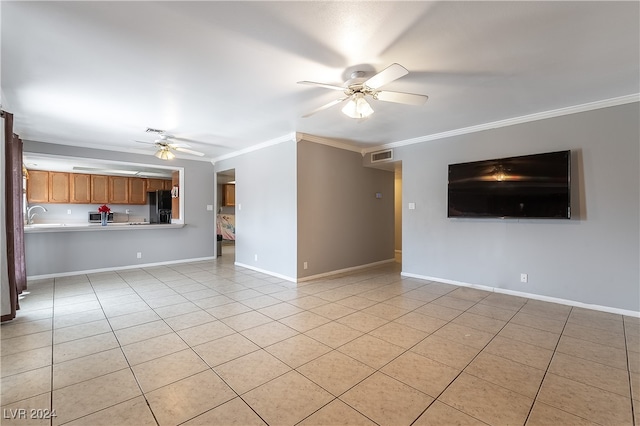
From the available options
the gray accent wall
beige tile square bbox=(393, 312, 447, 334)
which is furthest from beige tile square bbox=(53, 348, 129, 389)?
the gray accent wall

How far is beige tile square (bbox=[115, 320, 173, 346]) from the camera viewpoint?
105 inches

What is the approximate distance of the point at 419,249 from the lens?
16.4 ft

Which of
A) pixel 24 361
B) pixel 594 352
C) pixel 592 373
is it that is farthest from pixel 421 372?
pixel 24 361

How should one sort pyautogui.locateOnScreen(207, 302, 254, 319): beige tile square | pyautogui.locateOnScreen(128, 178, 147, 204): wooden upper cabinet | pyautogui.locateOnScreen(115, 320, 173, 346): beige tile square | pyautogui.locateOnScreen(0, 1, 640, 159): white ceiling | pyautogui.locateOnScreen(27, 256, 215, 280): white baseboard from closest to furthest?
1. pyautogui.locateOnScreen(0, 1, 640, 159): white ceiling
2. pyautogui.locateOnScreen(115, 320, 173, 346): beige tile square
3. pyautogui.locateOnScreen(207, 302, 254, 319): beige tile square
4. pyautogui.locateOnScreen(27, 256, 215, 280): white baseboard
5. pyautogui.locateOnScreen(128, 178, 147, 204): wooden upper cabinet

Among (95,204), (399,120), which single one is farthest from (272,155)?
(95,204)

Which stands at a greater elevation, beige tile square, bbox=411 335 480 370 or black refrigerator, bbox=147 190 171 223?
black refrigerator, bbox=147 190 171 223

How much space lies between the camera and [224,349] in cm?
246

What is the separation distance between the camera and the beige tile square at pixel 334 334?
8.55ft

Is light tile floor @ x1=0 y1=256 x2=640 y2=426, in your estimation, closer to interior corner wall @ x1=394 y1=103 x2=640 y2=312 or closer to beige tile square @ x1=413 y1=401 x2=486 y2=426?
beige tile square @ x1=413 y1=401 x2=486 y2=426

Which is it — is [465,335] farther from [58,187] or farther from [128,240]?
[58,187]

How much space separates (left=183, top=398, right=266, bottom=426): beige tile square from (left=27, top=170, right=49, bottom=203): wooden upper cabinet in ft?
26.7

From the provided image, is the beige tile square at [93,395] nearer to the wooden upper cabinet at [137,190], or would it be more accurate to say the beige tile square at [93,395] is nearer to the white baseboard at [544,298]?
the white baseboard at [544,298]

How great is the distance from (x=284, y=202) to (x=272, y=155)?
Result: 3.12 ft

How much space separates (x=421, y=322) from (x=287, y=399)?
1.80 m
